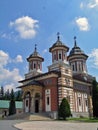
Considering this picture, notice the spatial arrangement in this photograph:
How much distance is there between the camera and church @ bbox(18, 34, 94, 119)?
3975cm

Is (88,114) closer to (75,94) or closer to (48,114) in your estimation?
(75,94)

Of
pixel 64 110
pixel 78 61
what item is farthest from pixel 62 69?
pixel 78 61

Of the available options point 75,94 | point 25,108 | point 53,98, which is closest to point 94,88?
point 75,94

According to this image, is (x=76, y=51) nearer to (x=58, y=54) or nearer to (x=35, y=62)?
(x=58, y=54)

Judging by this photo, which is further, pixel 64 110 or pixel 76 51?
pixel 76 51

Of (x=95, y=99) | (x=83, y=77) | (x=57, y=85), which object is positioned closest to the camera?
(x=95, y=99)

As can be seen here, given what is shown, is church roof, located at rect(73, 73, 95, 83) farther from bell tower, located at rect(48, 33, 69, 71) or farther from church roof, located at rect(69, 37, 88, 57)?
bell tower, located at rect(48, 33, 69, 71)

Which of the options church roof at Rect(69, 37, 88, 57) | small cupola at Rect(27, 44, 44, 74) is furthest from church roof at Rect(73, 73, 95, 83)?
small cupola at Rect(27, 44, 44, 74)

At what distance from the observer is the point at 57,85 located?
1563 inches

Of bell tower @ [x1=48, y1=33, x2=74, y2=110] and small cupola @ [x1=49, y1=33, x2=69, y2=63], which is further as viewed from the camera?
small cupola @ [x1=49, y1=33, x2=69, y2=63]

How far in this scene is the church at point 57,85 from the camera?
39.8 meters

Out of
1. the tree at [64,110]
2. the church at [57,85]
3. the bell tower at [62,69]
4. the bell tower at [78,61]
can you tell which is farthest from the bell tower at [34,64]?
the tree at [64,110]

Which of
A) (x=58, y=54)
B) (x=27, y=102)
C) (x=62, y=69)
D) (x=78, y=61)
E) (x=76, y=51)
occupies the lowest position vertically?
(x=27, y=102)

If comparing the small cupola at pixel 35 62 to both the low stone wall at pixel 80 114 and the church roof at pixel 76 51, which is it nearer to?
the church roof at pixel 76 51
